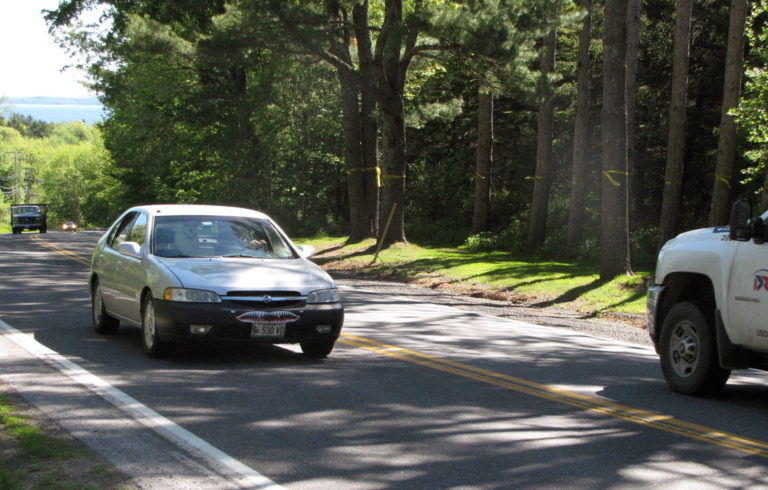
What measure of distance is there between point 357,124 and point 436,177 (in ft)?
45.8

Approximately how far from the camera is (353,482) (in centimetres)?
533

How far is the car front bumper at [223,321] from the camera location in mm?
9016

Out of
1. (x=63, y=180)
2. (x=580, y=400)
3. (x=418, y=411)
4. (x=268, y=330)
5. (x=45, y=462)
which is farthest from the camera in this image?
(x=63, y=180)

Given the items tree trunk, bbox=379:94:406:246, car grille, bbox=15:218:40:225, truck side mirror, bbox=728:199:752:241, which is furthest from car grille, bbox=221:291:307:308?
car grille, bbox=15:218:40:225

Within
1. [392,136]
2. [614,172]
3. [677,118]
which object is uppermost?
[677,118]

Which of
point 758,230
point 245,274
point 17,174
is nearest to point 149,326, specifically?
point 245,274

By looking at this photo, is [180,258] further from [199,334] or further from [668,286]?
[668,286]

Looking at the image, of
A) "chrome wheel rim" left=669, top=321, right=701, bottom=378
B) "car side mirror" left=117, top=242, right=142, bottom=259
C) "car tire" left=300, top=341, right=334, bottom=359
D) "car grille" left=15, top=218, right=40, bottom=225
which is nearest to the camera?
"chrome wheel rim" left=669, top=321, right=701, bottom=378

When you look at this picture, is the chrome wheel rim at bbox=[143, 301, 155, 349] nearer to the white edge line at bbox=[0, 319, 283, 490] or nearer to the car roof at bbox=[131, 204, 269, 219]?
the white edge line at bbox=[0, 319, 283, 490]

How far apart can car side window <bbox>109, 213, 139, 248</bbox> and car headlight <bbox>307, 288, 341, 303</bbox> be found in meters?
3.01

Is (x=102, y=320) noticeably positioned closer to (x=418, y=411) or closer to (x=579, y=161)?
(x=418, y=411)

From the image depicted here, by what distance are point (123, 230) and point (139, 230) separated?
31.9 inches

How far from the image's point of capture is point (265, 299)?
917cm

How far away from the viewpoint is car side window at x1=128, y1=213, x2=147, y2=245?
34.7ft
